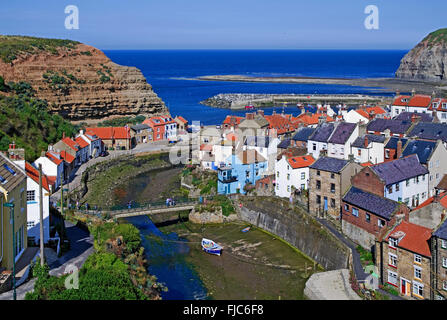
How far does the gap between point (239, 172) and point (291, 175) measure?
18.4 ft

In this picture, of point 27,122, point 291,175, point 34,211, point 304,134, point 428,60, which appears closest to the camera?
point 34,211

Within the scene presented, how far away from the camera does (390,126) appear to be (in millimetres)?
48125

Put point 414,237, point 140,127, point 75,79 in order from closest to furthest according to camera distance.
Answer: point 414,237 → point 140,127 → point 75,79

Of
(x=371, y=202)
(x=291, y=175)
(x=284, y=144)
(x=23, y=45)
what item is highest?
(x=23, y=45)

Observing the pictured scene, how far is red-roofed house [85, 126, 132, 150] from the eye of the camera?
65625mm

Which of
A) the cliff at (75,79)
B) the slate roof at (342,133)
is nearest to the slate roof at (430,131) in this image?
the slate roof at (342,133)

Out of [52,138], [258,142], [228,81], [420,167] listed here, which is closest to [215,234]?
[258,142]

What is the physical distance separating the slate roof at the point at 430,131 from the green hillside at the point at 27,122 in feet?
117

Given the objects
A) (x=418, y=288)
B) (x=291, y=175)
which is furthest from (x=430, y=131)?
(x=418, y=288)

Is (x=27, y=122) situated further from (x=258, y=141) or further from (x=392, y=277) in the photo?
(x=392, y=277)

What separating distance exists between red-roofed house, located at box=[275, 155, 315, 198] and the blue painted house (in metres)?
4.11

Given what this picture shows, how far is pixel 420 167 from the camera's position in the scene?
36.0 m

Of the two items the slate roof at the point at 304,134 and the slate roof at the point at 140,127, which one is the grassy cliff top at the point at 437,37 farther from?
the slate roof at the point at 304,134

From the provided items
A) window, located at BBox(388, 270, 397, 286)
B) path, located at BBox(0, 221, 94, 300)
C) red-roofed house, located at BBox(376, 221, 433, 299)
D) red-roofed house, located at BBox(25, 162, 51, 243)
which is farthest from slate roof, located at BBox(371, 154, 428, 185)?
red-roofed house, located at BBox(25, 162, 51, 243)
